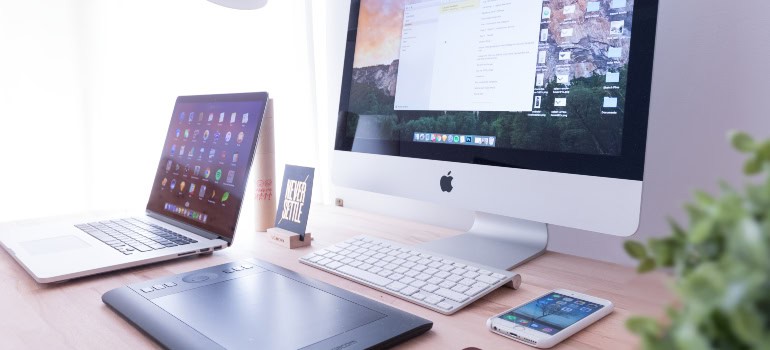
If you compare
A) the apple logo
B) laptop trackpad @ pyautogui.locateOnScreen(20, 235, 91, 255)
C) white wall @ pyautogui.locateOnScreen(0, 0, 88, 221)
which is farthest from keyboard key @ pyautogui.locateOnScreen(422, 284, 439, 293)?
white wall @ pyautogui.locateOnScreen(0, 0, 88, 221)

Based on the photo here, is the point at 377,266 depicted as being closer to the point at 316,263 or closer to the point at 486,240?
the point at 316,263

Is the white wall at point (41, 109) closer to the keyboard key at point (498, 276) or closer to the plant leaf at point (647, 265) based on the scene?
the keyboard key at point (498, 276)

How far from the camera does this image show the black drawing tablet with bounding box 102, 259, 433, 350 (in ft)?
1.68

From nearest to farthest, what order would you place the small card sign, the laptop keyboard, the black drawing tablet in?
the black drawing tablet → the laptop keyboard → the small card sign

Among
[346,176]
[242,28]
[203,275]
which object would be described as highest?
[242,28]

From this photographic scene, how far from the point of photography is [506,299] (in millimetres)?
668

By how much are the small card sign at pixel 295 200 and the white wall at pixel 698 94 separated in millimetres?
547

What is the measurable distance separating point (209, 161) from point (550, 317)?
0.73 metres

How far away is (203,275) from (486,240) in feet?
1.62

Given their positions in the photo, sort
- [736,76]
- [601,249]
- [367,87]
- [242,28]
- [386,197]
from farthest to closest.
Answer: [242,28] < [386,197] < [367,87] < [601,249] < [736,76]

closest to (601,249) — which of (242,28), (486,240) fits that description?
(486,240)

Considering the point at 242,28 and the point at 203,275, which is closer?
the point at 203,275

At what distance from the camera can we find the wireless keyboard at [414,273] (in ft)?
2.10

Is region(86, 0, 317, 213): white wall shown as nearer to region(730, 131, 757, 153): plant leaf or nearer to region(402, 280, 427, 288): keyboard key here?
region(402, 280, 427, 288): keyboard key
